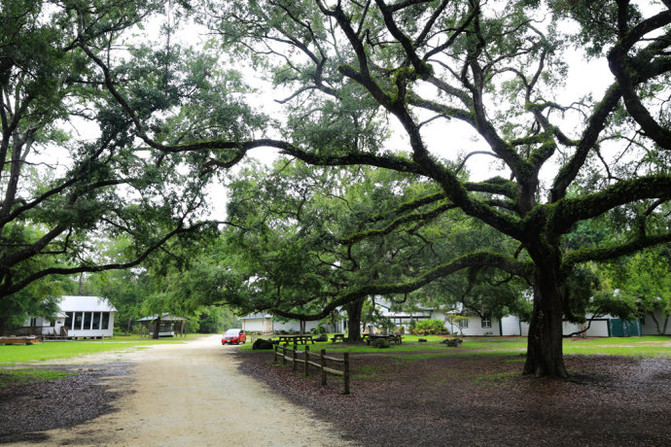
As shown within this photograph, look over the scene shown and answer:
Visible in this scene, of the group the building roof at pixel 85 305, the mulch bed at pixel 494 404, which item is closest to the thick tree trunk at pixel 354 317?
the mulch bed at pixel 494 404

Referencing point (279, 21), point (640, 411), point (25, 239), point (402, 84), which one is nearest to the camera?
point (640, 411)

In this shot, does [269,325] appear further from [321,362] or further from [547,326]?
[547,326]

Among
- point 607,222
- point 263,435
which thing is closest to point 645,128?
point 607,222

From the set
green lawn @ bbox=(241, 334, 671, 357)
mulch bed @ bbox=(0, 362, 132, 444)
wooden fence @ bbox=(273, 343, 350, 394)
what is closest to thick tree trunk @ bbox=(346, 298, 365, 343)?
green lawn @ bbox=(241, 334, 671, 357)

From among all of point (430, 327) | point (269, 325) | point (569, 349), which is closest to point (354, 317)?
point (569, 349)

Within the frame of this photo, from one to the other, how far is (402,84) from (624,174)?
8386 mm

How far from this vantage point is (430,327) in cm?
4631

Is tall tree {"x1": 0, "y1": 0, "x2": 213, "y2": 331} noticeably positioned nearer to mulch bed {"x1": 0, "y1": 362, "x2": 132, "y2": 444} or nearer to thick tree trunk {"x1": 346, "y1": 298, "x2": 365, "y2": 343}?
mulch bed {"x1": 0, "y1": 362, "x2": 132, "y2": 444}

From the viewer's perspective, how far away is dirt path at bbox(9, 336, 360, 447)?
259 inches

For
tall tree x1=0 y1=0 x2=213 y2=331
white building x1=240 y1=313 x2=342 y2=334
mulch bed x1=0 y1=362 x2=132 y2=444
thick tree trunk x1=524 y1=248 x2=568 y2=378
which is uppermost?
tall tree x1=0 y1=0 x2=213 y2=331

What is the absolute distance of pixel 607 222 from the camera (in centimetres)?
1322

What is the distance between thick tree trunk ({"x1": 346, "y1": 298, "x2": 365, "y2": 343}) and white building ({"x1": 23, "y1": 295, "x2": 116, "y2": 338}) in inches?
1126

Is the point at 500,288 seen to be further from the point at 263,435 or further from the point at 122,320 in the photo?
the point at 122,320

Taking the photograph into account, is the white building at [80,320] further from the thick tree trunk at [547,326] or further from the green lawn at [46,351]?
the thick tree trunk at [547,326]
